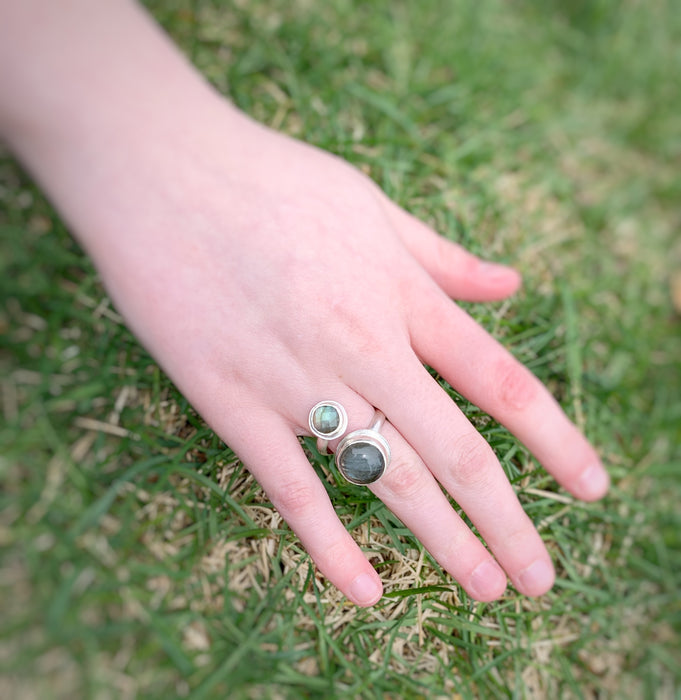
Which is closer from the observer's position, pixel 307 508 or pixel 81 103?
pixel 307 508

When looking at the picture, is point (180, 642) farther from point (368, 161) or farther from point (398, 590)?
point (368, 161)

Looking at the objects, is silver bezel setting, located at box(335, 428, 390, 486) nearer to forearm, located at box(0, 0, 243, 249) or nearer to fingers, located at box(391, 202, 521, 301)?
fingers, located at box(391, 202, 521, 301)

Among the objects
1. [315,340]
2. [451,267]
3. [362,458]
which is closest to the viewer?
[362,458]

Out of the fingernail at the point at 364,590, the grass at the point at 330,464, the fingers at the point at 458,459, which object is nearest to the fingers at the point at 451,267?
the grass at the point at 330,464

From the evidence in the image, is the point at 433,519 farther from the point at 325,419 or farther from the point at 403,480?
the point at 325,419

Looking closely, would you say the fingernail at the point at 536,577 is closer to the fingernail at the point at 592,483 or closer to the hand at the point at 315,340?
the hand at the point at 315,340

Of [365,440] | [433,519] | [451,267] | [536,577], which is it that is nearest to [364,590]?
[433,519]
